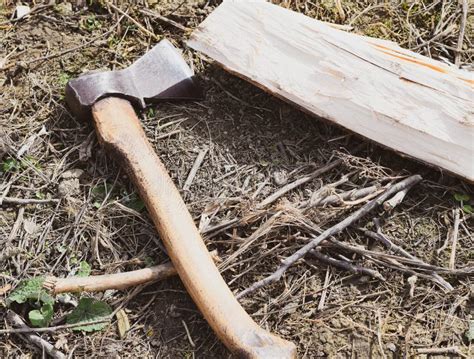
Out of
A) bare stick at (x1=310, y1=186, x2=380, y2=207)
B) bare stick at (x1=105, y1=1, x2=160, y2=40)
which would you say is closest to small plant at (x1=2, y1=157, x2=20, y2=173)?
bare stick at (x1=105, y1=1, x2=160, y2=40)

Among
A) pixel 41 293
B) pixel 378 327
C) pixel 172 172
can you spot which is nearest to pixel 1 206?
pixel 41 293

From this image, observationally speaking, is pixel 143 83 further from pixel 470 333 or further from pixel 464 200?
pixel 470 333

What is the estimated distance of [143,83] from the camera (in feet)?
10.6

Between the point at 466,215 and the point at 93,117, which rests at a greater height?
the point at 93,117

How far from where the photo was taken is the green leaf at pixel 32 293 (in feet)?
9.18

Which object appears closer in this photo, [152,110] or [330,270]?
[330,270]

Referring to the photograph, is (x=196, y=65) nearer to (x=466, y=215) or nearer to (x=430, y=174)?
(x=430, y=174)

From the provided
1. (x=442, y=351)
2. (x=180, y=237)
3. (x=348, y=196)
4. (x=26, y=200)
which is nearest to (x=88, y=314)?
(x=180, y=237)

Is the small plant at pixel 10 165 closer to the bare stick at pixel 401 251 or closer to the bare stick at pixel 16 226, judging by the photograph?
the bare stick at pixel 16 226

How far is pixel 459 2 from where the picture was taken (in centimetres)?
343

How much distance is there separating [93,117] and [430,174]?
5.12 feet

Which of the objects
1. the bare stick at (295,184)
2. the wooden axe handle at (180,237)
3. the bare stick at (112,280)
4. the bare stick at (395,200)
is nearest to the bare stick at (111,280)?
the bare stick at (112,280)

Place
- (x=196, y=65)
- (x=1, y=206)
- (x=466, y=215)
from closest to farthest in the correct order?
(x=466, y=215)
(x=1, y=206)
(x=196, y=65)

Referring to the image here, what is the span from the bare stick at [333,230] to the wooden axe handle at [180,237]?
0.18 metres
